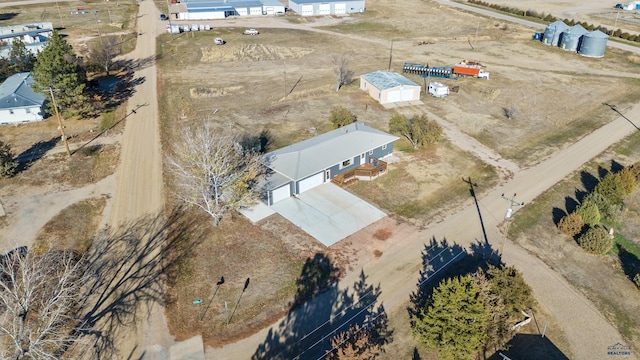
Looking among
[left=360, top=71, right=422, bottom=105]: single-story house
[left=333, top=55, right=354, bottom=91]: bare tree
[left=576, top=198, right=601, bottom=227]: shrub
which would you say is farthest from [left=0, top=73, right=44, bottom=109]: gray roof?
[left=576, top=198, right=601, bottom=227]: shrub

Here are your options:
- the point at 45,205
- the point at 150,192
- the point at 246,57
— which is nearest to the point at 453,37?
the point at 246,57

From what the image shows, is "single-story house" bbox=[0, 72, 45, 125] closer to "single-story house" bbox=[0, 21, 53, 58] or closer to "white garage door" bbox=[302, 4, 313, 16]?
"single-story house" bbox=[0, 21, 53, 58]

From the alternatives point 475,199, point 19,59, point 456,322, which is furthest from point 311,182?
point 19,59

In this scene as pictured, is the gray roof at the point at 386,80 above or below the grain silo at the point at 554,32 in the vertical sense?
below

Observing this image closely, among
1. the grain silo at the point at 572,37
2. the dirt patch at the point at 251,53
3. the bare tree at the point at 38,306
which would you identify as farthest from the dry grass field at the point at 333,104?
the bare tree at the point at 38,306

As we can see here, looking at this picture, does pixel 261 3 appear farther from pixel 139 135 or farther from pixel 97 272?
pixel 97 272

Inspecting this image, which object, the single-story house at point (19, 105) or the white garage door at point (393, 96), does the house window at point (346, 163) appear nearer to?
the white garage door at point (393, 96)
